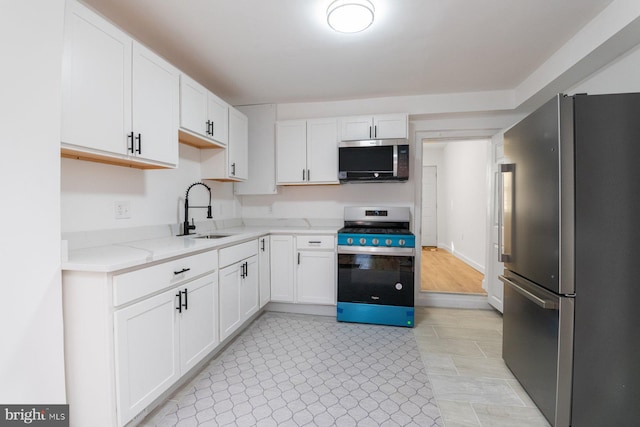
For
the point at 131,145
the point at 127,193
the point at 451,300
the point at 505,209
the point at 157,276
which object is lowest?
the point at 451,300

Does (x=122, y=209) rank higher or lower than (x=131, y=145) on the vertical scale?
lower

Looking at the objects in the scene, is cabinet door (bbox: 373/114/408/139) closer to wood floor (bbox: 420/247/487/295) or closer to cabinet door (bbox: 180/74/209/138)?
cabinet door (bbox: 180/74/209/138)

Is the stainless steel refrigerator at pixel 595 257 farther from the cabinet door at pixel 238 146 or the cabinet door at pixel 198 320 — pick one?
the cabinet door at pixel 238 146

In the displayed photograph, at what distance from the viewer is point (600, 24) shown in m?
1.78

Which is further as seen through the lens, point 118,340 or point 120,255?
point 120,255

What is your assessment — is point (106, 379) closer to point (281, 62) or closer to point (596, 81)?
point (281, 62)

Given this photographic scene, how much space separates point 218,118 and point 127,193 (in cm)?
106

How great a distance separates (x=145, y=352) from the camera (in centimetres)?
150

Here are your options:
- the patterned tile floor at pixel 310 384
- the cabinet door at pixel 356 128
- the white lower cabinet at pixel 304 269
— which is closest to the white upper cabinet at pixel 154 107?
the white lower cabinet at pixel 304 269

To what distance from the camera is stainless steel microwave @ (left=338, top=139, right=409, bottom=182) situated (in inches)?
118

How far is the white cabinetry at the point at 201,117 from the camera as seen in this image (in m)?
2.17

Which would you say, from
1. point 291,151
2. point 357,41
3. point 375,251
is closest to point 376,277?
point 375,251

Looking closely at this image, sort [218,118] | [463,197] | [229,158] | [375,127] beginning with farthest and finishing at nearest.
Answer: [463,197] < [375,127] < [229,158] < [218,118]

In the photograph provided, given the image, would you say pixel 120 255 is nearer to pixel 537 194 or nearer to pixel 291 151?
pixel 291 151
